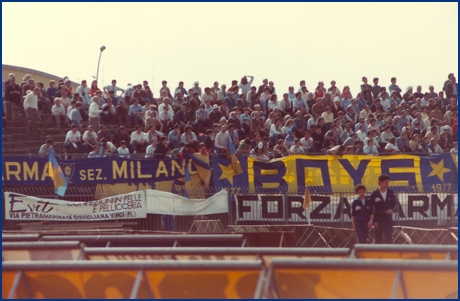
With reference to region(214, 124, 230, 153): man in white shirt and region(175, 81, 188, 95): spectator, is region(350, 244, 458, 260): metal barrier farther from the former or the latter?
region(175, 81, 188, 95): spectator

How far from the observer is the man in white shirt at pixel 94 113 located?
2309 cm

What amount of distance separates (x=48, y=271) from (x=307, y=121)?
1745 cm

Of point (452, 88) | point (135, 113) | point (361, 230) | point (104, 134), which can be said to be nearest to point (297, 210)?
point (361, 230)

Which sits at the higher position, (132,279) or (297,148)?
(297,148)

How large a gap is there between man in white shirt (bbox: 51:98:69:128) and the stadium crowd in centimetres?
3

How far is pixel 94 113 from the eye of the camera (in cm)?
2309

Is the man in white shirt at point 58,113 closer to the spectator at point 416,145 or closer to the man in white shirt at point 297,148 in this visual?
the man in white shirt at point 297,148

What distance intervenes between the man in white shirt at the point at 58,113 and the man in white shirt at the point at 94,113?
905 millimetres

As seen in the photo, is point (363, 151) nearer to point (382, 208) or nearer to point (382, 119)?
point (382, 119)

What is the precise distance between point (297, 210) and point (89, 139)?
20.4 feet

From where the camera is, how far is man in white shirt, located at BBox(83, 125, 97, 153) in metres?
21.2

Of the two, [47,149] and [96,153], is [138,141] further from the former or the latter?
[47,149]

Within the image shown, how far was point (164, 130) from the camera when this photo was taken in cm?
2305

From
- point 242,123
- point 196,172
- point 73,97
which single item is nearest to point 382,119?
point 242,123
